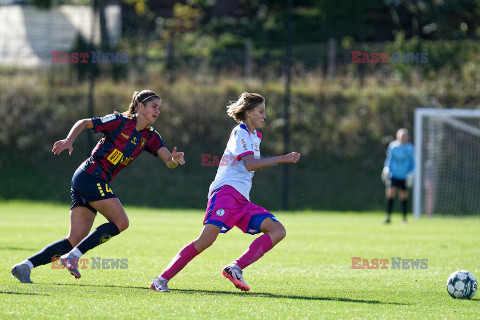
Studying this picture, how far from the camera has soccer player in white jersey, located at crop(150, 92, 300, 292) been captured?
20.8 feet

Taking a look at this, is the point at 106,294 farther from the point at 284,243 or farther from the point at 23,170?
the point at 23,170

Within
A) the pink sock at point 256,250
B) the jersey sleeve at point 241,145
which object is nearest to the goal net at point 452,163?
the pink sock at point 256,250

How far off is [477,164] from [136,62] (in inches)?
489

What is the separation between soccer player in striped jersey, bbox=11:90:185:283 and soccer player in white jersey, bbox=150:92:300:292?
0.64 m

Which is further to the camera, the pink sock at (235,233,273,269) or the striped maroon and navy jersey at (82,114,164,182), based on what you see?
the striped maroon and navy jersey at (82,114,164,182)

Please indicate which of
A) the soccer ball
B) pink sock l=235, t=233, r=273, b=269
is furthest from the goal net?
pink sock l=235, t=233, r=273, b=269

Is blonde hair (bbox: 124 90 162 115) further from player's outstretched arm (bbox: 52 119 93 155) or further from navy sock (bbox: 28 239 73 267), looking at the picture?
navy sock (bbox: 28 239 73 267)

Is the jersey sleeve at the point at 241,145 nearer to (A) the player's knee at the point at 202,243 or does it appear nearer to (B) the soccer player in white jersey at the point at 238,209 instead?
(B) the soccer player in white jersey at the point at 238,209

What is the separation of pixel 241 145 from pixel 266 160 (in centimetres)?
29

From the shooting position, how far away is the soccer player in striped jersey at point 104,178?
6758 mm

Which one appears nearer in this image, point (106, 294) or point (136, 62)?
point (106, 294)

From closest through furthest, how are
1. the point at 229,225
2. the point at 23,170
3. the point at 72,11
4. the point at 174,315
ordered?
the point at 174,315 < the point at 229,225 < the point at 23,170 < the point at 72,11

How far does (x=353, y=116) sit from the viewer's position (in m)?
24.6

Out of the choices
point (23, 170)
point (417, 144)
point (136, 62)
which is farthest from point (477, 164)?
point (23, 170)
